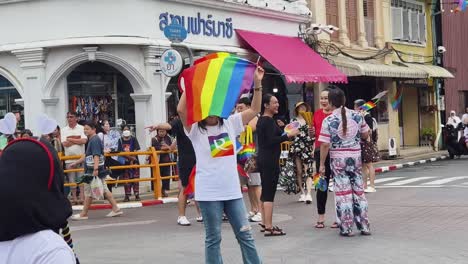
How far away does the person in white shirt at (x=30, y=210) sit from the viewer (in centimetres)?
348

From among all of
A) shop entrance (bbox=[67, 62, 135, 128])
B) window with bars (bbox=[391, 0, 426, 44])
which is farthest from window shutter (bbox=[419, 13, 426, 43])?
shop entrance (bbox=[67, 62, 135, 128])

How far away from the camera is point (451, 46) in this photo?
31.1m

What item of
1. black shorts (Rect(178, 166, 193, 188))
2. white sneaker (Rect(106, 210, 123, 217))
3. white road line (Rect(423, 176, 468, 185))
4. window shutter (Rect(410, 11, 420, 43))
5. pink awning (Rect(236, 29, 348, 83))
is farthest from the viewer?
window shutter (Rect(410, 11, 420, 43))

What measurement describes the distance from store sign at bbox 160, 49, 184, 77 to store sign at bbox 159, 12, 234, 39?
1853 millimetres

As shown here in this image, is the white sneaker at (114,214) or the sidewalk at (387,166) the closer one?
the white sneaker at (114,214)

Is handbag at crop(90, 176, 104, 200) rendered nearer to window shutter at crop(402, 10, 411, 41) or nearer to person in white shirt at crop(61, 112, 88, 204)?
person in white shirt at crop(61, 112, 88, 204)

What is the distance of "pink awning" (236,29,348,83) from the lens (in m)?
19.7

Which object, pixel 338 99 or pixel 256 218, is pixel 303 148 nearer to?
pixel 256 218

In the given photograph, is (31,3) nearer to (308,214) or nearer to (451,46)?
(308,214)

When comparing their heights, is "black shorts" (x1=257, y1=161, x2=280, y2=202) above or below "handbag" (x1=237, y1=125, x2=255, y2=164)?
below

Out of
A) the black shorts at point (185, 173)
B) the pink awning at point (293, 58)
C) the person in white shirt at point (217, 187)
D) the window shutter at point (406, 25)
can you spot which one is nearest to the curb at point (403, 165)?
the pink awning at point (293, 58)

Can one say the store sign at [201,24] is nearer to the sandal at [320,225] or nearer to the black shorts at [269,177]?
the sandal at [320,225]

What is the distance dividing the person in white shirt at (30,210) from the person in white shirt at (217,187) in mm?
2511

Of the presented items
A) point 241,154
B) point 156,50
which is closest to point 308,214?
point 241,154
